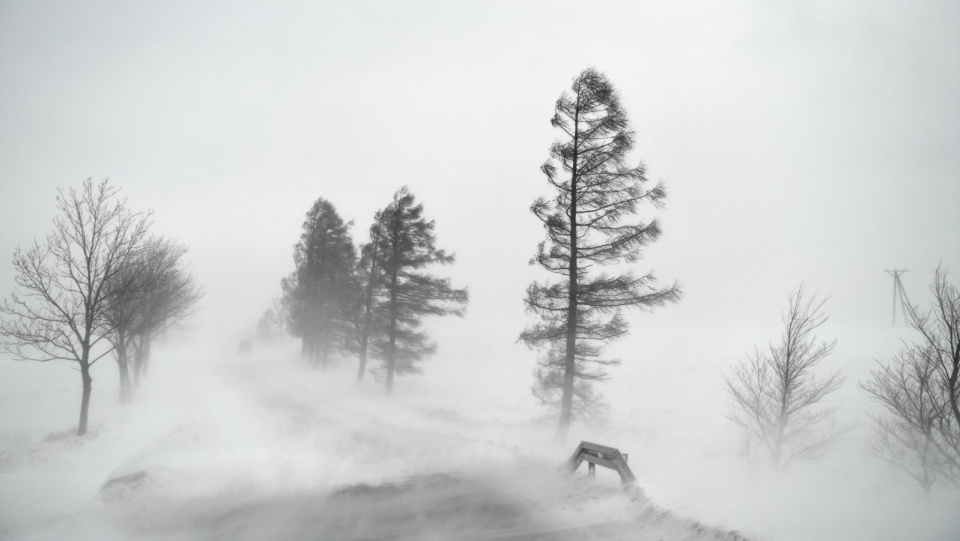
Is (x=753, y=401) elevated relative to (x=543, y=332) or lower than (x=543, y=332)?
lower

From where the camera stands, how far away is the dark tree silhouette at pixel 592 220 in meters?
12.9

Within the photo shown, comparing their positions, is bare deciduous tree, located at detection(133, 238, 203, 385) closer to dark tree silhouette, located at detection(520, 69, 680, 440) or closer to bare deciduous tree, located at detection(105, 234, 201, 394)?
bare deciduous tree, located at detection(105, 234, 201, 394)

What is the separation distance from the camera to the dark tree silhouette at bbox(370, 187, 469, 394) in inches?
900

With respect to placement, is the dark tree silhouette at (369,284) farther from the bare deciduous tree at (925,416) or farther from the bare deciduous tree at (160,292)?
the bare deciduous tree at (925,416)

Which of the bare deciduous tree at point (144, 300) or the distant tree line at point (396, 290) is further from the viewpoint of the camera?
the distant tree line at point (396, 290)

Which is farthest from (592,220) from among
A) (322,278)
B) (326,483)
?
(322,278)

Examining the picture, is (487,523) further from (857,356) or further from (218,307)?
(218,307)

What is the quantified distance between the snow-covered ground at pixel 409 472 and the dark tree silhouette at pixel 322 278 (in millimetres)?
7780

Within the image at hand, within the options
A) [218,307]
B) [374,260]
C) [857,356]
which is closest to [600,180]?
[374,260]

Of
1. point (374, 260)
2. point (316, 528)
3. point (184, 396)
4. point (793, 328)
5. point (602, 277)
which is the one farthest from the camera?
point (374, 260)

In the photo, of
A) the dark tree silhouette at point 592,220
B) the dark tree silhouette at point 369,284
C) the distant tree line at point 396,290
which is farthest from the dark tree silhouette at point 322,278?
the dark tree silhouette at point 592,220

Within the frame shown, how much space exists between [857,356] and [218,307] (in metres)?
150

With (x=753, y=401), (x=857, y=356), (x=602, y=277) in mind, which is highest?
(x=602, y=277)

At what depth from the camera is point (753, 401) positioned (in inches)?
578
